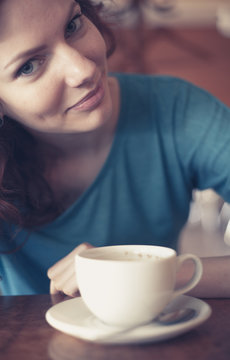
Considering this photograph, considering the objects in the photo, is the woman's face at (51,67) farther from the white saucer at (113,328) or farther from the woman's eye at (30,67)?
the white saucer at (113,328)

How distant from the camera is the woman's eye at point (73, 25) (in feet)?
3.12

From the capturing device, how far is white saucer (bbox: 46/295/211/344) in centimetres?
59

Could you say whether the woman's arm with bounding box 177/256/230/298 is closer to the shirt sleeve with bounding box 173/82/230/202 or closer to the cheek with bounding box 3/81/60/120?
the shirt sleeve with bounding box 173/82/230/202

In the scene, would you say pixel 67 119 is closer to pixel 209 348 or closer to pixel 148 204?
pixel 148 204

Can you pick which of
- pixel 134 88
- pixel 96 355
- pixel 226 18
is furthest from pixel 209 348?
pixel 226 18

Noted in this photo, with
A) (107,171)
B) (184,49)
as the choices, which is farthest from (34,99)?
(184,49)

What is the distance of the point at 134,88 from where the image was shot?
124 centimetres

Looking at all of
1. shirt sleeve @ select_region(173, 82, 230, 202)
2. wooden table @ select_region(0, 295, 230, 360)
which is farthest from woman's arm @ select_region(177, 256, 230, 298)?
shirt sleeve @ select_region(173, 82, 230, 202)

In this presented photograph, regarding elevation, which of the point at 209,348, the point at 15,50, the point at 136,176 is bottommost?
the point at 209,348

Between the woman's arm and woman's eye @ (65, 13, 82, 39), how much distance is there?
1.60 feet

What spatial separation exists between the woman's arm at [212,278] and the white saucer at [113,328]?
11cm

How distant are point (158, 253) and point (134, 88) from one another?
642 millimetres

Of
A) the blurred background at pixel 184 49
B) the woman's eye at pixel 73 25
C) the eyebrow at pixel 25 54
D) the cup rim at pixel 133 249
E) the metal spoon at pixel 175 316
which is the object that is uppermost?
the blurred background at pixel 184 49

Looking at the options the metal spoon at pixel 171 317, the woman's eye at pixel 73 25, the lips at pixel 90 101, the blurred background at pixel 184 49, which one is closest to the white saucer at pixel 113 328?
the metal spoon at pixel 171 317
